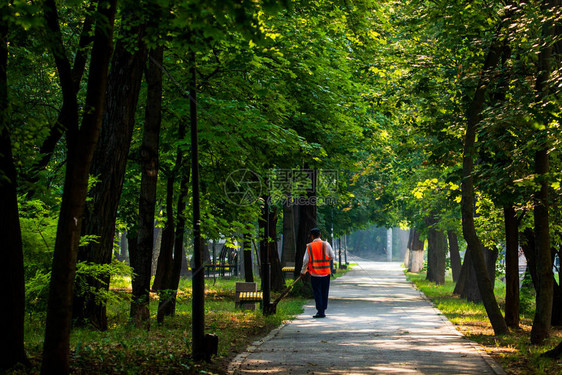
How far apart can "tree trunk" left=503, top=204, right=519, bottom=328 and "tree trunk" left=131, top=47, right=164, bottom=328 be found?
6927 millimetres

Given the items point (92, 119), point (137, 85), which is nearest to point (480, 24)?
point (137, 85)

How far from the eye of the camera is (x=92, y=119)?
22.7 ft

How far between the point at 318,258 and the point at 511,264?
4.74 meters

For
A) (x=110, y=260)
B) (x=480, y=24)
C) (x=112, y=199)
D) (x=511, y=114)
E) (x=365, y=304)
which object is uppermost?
(x=480, y=24)

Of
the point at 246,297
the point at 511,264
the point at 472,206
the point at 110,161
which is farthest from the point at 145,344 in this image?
the point at 246,297

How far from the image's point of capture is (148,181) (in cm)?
1273

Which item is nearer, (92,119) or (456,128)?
(92,119)

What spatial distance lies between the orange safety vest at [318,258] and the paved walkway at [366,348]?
1.18 meters

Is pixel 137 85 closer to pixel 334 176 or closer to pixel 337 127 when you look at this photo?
pixel 337 127

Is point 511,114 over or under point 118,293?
over

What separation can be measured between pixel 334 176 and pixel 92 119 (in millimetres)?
18636

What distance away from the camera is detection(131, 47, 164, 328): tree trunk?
1264 centimetres

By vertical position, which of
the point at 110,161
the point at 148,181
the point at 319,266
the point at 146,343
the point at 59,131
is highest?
the point at 59,131

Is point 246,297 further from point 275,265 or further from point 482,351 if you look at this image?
point 275,265
